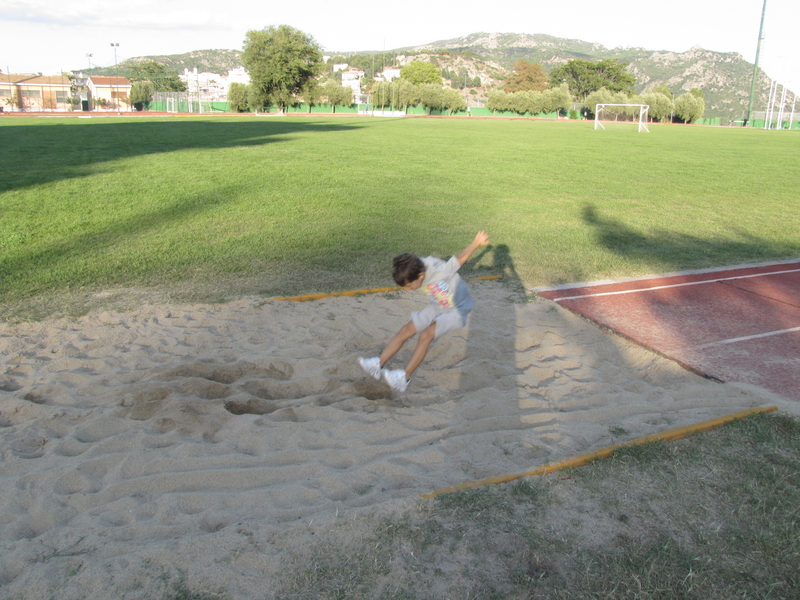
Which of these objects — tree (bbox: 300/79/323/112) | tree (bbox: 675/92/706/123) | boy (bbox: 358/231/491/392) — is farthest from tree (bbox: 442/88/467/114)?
boy (bbox: 358/231/491/392)

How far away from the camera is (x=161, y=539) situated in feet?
8.99

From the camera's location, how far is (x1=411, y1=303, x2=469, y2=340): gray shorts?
425cm

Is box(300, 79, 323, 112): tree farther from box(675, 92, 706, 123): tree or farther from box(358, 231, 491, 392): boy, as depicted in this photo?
box(358, 231, 491, 392): boy

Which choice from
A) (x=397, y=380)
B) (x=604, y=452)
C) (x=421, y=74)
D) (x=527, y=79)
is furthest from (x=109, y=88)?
(x=604, y=452)

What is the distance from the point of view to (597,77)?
10769 cm

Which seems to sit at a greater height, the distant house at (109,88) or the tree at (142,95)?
the distant house at (109,88)

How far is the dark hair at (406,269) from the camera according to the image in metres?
3.99

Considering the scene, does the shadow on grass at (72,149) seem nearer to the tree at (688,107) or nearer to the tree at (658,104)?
the tree at (658,104)

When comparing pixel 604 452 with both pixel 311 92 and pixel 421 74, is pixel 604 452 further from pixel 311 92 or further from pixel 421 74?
pixel 421 74

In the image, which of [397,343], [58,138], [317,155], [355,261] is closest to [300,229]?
[355,261]

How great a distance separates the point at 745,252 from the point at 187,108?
69.8m

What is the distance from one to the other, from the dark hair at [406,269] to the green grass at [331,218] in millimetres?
2404

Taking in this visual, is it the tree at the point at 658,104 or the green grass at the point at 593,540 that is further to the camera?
the tree at the point at 658,104

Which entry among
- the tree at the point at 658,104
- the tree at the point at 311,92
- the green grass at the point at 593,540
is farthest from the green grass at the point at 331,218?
the tree at the point at 658,104
